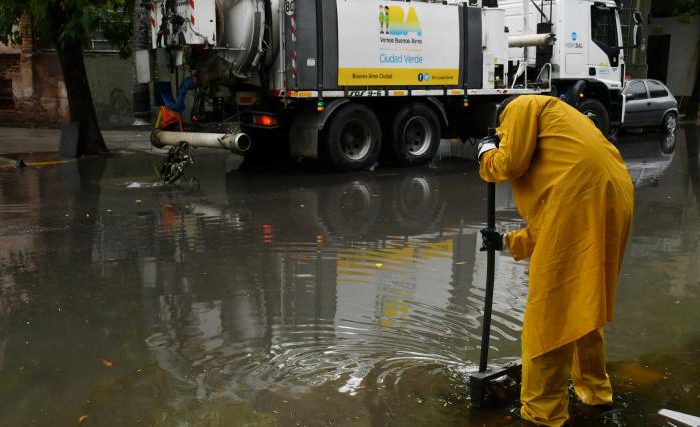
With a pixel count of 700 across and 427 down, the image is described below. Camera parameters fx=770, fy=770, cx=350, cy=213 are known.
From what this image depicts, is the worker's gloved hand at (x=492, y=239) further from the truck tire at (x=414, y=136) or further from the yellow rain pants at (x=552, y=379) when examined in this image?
the truck tire at (x=414, y=136)

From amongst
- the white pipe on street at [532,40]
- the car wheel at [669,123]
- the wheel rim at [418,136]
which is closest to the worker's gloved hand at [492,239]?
the wheel rim at [418,136]

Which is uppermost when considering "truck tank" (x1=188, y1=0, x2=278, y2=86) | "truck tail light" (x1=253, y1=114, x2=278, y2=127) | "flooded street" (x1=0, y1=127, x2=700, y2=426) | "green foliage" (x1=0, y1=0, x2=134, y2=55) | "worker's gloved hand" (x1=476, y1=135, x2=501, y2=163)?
"green foliage" (x1=0, y1=0, x2=134, y2=55)

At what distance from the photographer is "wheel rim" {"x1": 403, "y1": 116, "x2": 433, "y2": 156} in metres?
13.9

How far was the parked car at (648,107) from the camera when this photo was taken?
63.9 ft

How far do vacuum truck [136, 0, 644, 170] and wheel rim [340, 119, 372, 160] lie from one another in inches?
0.8

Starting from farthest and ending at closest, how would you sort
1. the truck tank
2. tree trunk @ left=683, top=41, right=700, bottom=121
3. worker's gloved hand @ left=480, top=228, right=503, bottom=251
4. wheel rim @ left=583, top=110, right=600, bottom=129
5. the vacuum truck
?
tree trunk @ left=683, top=41, right=700, bottom=121, wheel rim @ left=583, top=110, right=600, bottom=129, the vacuum truck, the truck tank, worker's gloved hand @ left=480, top=228, right=503, bottom=251

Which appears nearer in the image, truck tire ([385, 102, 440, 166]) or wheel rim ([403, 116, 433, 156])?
truck tire ([385, 102, 440, 166])

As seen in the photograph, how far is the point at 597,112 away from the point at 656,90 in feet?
14.2

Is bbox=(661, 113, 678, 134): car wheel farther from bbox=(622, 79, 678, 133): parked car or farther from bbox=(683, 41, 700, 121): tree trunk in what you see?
bbox=(683, 41, 700, 121): tree trunk

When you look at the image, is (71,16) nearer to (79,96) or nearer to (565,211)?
(79,96)

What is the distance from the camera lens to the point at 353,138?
13289mm

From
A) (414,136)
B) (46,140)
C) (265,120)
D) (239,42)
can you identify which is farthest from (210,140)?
(46,140)

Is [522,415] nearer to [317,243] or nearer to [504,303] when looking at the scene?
[504,303]

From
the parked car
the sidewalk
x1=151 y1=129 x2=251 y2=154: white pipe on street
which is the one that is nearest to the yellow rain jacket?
x1=151 y1=129 x2=251 y2=154: white pipe on street
